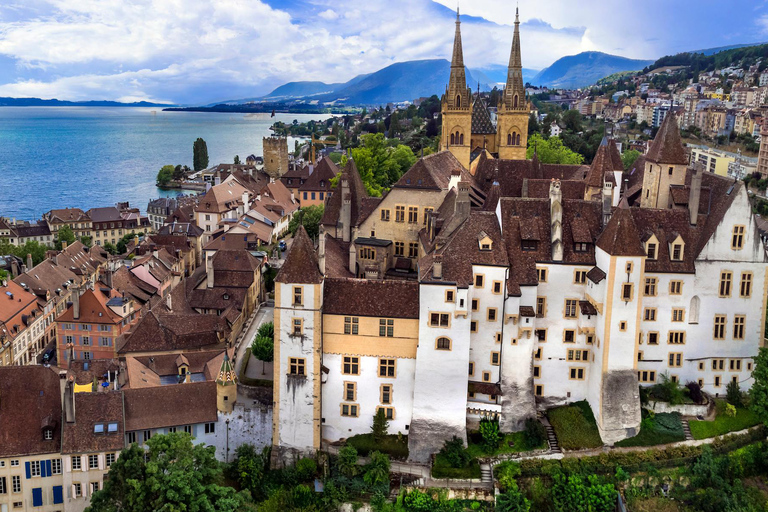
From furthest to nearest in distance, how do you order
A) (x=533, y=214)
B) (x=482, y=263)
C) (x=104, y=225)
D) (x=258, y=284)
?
(x=104, y=225) → (x=258, y=284) → (x=533, y=214) → (x=482, y=263)

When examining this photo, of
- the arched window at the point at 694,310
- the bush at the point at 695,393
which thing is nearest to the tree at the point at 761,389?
the bush at the point at 695,393

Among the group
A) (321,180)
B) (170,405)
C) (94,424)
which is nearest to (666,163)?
(170,405)

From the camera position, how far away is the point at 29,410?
41.6 m

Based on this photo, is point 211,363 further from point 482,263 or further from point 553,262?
point 553,262

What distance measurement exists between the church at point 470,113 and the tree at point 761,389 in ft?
119

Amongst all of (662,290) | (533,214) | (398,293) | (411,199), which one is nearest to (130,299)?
(411,199)

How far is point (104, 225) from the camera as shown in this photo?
122 m

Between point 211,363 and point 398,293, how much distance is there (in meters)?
15.2

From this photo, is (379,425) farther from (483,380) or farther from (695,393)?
(695,393)

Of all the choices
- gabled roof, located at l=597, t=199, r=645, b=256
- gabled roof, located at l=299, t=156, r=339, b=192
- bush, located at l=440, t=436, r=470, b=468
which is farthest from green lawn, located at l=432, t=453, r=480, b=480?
gabled roof, located at l=299, t=156, r=339, b=192

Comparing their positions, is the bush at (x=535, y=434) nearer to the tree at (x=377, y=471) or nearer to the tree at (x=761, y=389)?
the tree at (x=377, y=471)

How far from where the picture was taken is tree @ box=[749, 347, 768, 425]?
40544 millimetres

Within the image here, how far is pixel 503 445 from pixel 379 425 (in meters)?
7.12

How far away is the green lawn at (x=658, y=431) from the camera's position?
41.6 meters
